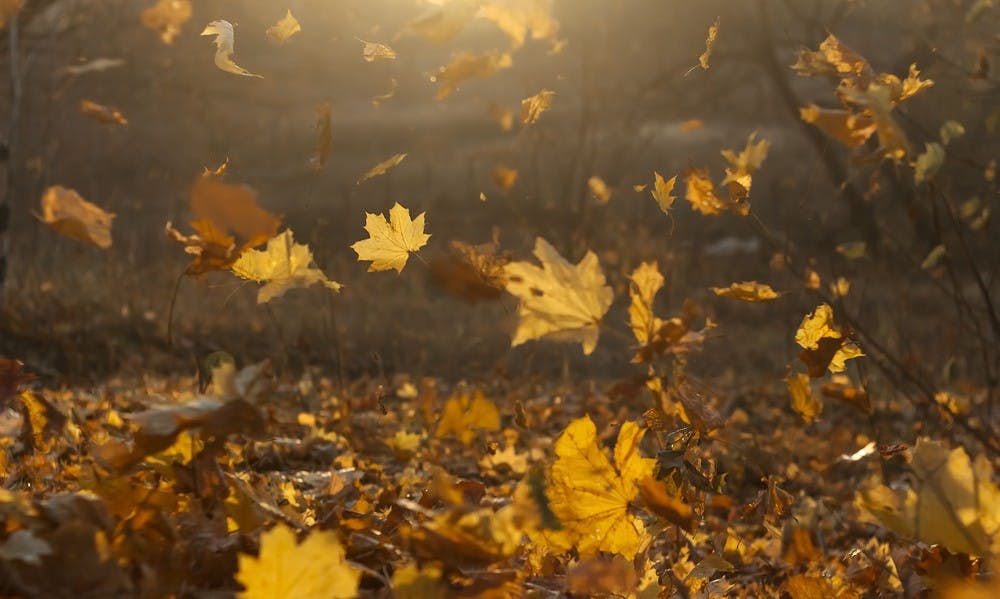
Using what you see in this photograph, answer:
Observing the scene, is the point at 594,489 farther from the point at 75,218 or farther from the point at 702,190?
the point at 75,218

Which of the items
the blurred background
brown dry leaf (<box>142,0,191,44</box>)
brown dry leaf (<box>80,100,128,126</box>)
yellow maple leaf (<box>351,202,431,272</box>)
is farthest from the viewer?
the blurred background

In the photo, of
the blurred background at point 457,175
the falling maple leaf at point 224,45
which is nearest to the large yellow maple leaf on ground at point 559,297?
the blurred background at point 457,175

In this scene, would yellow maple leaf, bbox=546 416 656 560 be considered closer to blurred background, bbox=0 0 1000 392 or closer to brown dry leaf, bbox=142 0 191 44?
blurred background, bbox=0 0 1000 392

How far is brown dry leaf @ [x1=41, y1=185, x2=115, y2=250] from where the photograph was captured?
1497 millimetres

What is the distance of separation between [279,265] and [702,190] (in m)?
0.76

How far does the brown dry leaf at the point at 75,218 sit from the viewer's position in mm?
1497

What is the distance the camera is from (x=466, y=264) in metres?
1.25

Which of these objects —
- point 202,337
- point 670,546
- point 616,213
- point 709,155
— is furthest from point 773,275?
point 670,546

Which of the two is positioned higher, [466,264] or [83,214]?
[466,264]

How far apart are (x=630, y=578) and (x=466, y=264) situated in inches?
18.4

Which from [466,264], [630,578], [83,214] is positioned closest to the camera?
[630,578]

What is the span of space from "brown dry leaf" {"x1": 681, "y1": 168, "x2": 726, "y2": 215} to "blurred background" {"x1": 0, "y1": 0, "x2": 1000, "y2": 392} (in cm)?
52

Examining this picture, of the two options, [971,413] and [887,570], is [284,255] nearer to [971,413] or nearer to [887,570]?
[887,570]

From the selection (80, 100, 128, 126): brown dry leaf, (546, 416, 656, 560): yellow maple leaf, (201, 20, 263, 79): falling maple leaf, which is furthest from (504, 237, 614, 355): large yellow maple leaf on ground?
(80, 100, 128, 126): brown dry leaf
